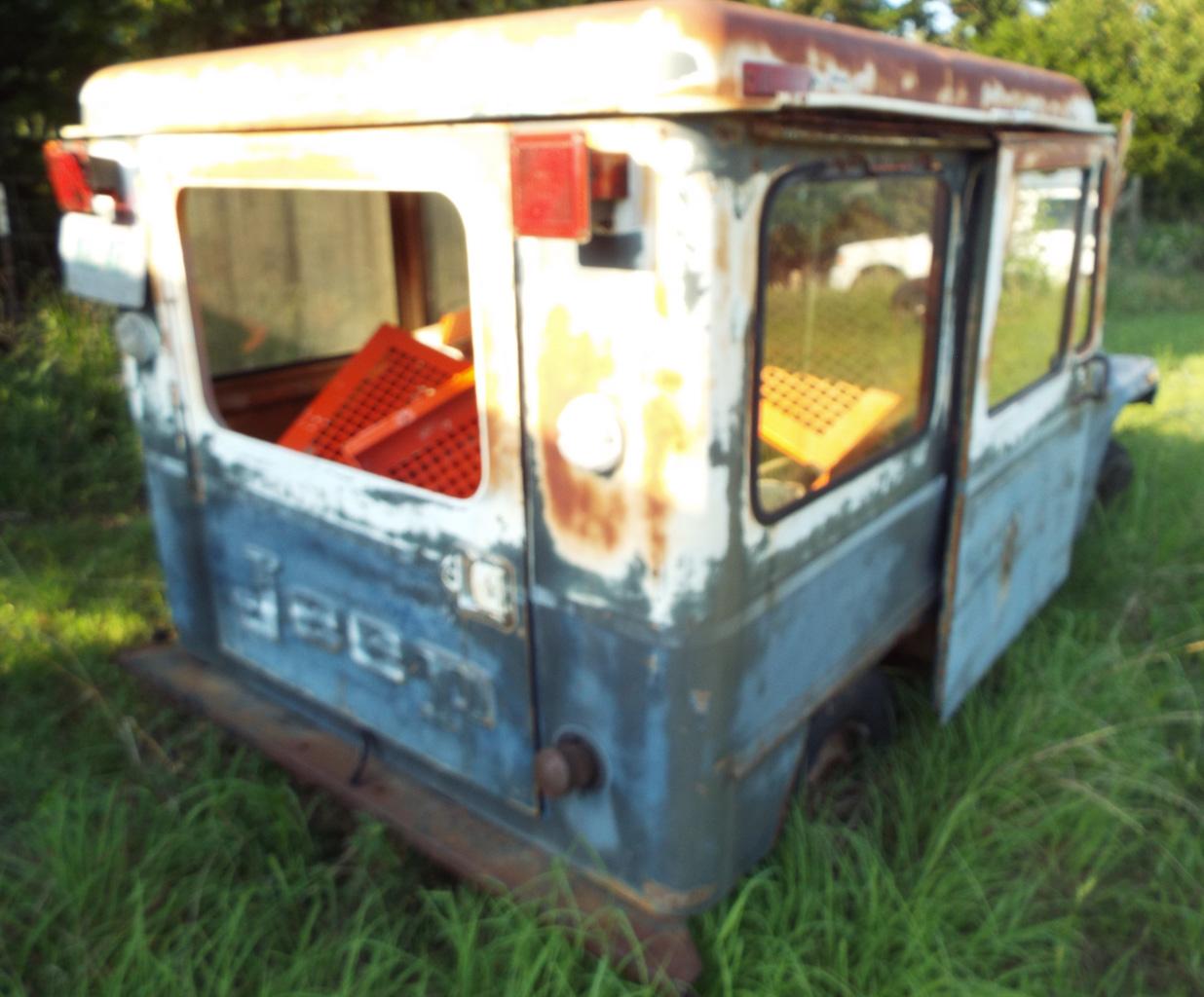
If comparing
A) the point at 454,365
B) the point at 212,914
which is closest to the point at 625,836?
the point at 212,914

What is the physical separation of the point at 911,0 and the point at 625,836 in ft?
78.1

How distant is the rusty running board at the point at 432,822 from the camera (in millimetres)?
2047

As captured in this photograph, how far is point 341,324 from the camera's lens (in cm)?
353

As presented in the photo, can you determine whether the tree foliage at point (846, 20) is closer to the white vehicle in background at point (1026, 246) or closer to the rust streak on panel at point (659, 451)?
the white vehicle in background at point (1026, 246)

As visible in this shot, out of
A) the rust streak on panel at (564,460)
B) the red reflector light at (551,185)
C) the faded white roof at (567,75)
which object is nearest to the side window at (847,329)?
the faded white roof at (567,75)

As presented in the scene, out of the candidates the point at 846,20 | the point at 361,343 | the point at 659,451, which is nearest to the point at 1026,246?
Result: the point at 659,451

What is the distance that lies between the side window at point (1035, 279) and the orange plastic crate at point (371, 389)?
1441 mm

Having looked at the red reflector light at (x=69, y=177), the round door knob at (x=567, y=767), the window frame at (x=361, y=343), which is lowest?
the round door knob at (x=567, y=767)

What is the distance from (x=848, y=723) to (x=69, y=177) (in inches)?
94.2

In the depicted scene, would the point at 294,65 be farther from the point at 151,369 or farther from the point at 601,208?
the point at 151,369

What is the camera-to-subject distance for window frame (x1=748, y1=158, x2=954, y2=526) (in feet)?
5.86

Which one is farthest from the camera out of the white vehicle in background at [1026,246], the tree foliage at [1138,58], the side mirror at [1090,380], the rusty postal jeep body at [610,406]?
the tree foliage at [1138,58]

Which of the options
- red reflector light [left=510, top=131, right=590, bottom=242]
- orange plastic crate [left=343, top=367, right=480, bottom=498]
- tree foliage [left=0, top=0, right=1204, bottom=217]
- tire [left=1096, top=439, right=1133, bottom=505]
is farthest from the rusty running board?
tree foliage [left=0, top=0, right=1204, bottom=217]

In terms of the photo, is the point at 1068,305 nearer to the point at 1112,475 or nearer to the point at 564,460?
the point at 1112,475
